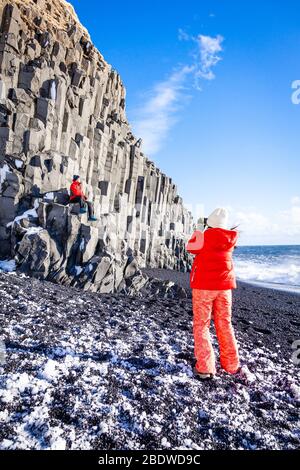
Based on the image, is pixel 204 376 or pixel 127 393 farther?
pixel 204 376

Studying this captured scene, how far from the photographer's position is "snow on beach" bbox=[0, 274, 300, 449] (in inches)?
129

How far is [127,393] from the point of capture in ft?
13.8

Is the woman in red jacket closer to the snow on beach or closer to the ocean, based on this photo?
the snow on beach

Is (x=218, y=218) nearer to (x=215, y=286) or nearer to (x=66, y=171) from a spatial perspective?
(x=215, y=286)

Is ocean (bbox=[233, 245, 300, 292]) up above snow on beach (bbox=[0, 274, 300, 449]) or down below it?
below

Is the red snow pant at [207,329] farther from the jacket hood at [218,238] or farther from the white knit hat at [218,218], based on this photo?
the white knit hat at [218,218]

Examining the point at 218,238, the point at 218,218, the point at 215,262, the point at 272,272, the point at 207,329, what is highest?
the point at 218,218

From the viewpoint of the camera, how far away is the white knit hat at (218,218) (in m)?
5.10

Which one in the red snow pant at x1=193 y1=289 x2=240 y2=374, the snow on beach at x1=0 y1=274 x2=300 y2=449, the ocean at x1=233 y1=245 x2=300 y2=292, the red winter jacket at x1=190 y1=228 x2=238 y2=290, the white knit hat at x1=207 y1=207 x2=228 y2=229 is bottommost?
the ocean at x1=233 y1=245 x2=300 y2=292

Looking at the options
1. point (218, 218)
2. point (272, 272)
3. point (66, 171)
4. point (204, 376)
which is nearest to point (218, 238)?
point (218, 218)

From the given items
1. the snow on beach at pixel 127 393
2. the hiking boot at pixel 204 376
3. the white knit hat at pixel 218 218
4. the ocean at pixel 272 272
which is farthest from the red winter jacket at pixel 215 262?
the ocean at pixel 272 272

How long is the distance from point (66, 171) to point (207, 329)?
A: 16.3 m

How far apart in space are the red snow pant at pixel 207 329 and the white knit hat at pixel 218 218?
4.36ft

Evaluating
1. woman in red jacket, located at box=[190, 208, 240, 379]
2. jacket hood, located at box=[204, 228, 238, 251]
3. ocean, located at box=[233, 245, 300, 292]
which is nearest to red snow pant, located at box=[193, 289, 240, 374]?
woman in red jacket, located at box=[190, 208, 240, 379]
